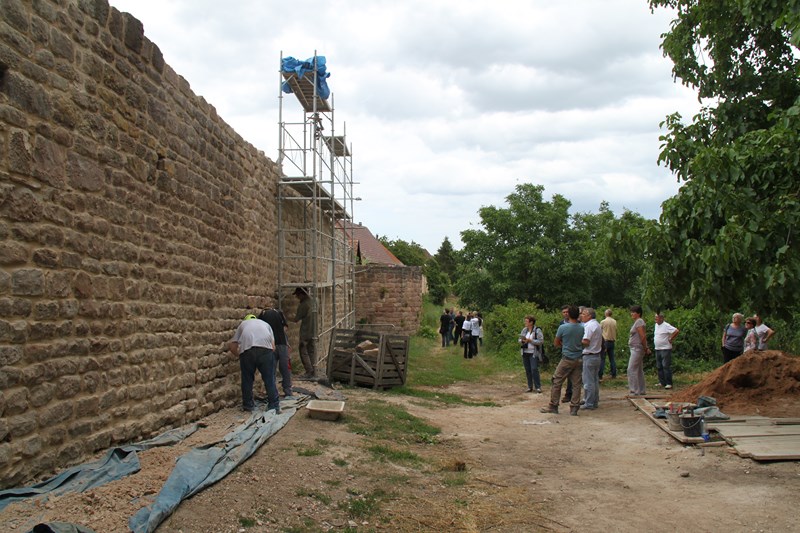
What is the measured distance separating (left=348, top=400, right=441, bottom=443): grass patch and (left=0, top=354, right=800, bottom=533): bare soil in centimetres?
18

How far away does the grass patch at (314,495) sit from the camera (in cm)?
462

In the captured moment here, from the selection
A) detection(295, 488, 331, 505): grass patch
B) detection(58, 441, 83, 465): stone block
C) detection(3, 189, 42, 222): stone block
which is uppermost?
detection(3, 189, 42, 222): stone block

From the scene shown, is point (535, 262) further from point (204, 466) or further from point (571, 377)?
point (204, 466)

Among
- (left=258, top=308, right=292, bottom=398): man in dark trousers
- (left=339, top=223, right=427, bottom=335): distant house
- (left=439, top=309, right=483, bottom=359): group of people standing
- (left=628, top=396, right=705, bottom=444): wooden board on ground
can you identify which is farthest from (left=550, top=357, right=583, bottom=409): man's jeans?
(left=339, top=223, right=427, bottom=335): distant house

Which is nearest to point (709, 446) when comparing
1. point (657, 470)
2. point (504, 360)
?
point (657, 470)

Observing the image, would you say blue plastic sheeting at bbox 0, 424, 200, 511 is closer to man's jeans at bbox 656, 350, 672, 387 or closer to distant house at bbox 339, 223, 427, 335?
man's jeans at bbox 656, 350, 672, 387

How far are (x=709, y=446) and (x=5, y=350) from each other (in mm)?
6612

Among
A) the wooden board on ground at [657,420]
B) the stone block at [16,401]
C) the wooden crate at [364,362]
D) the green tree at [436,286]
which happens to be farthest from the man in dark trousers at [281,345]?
the green tree at [436,286]

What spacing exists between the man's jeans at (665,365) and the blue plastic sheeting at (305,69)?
8.23 m

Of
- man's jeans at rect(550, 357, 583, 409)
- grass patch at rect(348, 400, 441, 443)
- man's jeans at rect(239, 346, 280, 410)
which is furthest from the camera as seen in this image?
man's jeans at rect(550, 357, 583, 409)

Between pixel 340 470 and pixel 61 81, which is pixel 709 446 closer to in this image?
pixel 340 470

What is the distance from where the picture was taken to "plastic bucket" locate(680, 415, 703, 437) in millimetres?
6859

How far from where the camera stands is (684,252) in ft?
19.2

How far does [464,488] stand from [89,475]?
3.03 meters
